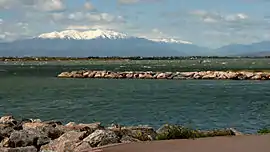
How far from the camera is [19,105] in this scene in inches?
1393

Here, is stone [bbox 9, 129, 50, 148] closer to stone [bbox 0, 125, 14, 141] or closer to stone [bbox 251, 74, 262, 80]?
stone [bbox 0, 125, 14, 141]

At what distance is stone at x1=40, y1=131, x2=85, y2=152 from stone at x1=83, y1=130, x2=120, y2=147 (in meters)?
0.39

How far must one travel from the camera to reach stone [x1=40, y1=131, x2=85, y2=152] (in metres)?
11.2

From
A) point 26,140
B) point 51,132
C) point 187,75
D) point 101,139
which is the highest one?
point 101,139

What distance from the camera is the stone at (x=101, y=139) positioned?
11112mm

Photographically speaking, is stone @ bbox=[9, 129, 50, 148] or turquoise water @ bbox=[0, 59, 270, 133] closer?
stone @ bbox=[9, 129, 50, 148]

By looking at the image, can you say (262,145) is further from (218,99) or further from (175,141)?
(218,99)

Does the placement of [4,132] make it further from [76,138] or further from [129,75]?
[129,75]

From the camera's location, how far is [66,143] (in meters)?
11.4

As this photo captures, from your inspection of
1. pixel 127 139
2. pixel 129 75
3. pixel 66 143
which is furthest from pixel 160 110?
pixel 129 75

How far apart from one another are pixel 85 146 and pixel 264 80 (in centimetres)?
5460

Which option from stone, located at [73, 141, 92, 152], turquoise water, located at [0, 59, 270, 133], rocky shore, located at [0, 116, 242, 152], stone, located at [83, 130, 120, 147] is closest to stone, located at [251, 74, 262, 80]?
turquoise water, located at [0, 59, 270, 133]

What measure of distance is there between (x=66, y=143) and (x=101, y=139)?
85 centimetres

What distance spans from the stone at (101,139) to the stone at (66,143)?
1.27 ft
